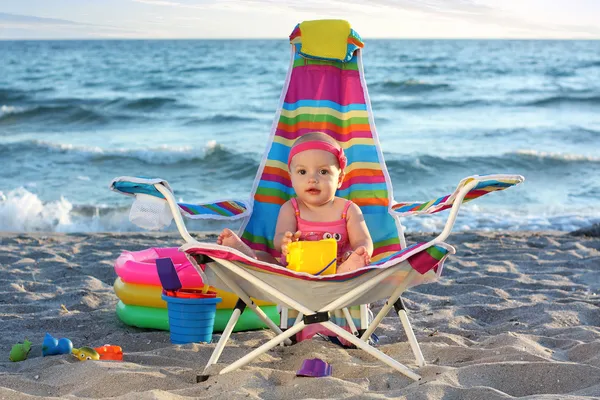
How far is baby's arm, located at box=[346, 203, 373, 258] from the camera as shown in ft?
11.0

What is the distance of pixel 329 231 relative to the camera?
339 cm

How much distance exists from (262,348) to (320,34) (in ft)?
5.22

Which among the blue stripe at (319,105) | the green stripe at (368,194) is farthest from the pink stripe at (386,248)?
the blue stripe at (319,105)

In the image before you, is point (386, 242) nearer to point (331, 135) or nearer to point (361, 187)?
point (361, 187)

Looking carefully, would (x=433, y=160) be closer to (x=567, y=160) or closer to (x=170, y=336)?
(x=567, y=160)

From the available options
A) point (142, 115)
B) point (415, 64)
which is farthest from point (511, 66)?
point (142, 115)

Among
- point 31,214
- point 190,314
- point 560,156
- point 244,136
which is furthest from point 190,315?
point 244,136

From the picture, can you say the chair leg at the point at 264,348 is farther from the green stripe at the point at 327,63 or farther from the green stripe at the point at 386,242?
the green stripe at the point at 327,63

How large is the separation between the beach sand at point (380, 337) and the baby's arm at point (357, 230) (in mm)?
460

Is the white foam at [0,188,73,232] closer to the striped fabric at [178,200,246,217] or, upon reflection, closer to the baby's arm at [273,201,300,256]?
the striped fabric at [178,200,246,217]

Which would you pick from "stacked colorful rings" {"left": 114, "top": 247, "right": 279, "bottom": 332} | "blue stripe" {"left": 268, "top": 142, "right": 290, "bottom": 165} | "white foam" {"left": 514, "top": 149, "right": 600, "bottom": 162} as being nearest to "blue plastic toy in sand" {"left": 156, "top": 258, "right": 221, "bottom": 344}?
"stacked colorful rings" {"left": 114, "top": 247, "right": 279, "bottom": 332}

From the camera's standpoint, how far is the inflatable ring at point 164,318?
3777 millimetres

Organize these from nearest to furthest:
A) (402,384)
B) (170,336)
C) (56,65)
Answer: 1. (402,384)
2. (170,336)
3. (56,65)

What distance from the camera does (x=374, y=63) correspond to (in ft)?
86.0
